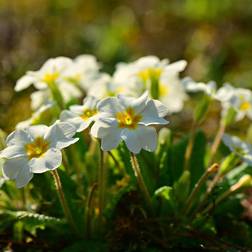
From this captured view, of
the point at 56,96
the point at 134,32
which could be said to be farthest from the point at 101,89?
the point at 134,32

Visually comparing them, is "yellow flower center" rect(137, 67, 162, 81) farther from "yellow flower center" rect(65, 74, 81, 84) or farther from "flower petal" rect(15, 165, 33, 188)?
"flower petal" rect(15, 165, 33, 188)

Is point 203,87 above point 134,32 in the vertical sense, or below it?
below

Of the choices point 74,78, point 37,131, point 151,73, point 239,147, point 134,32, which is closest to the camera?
point 37,131

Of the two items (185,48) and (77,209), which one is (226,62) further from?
(77,209)

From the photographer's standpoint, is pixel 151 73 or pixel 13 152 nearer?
pixel 13 152

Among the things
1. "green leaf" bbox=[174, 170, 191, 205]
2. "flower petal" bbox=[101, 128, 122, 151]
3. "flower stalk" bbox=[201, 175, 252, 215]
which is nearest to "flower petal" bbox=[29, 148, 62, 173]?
"flower petal" bbox=[101, 128, 122, 151]

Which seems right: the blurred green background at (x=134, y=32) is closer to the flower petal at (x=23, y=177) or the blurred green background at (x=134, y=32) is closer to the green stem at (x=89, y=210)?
the green stem at (x=89, y=210)

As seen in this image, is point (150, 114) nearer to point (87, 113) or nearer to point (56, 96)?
point (87, 113)

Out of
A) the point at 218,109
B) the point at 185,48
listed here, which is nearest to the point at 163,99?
the point at 218,109
